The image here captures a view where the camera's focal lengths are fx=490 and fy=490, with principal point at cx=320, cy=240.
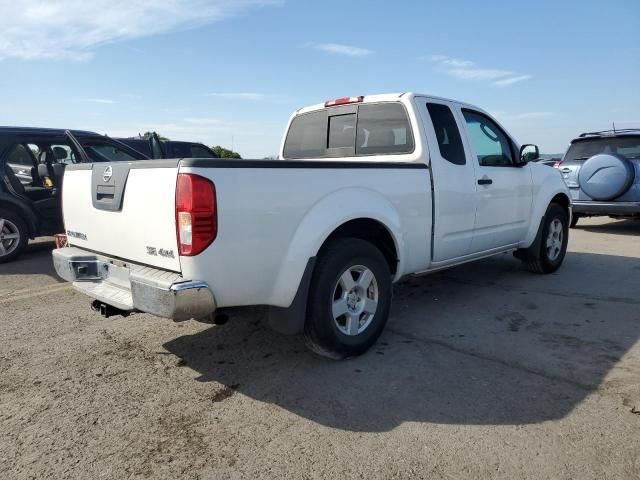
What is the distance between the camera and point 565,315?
14.3 feet

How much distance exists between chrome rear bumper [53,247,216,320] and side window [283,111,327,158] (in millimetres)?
2355

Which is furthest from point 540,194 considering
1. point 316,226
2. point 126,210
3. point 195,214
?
point 126,210

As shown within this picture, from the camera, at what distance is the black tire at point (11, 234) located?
6910 mm

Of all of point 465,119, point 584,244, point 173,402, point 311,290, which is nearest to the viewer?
point 173,402

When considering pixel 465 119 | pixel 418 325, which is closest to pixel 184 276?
pixel 418 325

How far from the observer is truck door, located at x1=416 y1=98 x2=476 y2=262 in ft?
13.6

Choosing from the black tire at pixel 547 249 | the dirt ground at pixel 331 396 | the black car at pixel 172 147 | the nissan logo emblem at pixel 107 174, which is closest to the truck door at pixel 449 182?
the dirt ground at pixel 331 396

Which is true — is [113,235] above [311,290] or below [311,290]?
above

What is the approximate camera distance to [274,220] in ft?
9.44

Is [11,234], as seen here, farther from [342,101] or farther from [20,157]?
[342,101]

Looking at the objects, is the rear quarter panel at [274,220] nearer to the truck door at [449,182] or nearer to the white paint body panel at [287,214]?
the white paint body panel at [287,214]

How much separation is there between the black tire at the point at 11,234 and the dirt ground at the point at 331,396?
2551 mm

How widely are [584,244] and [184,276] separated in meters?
7.51

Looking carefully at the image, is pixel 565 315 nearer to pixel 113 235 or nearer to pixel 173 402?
pixel 173 402
